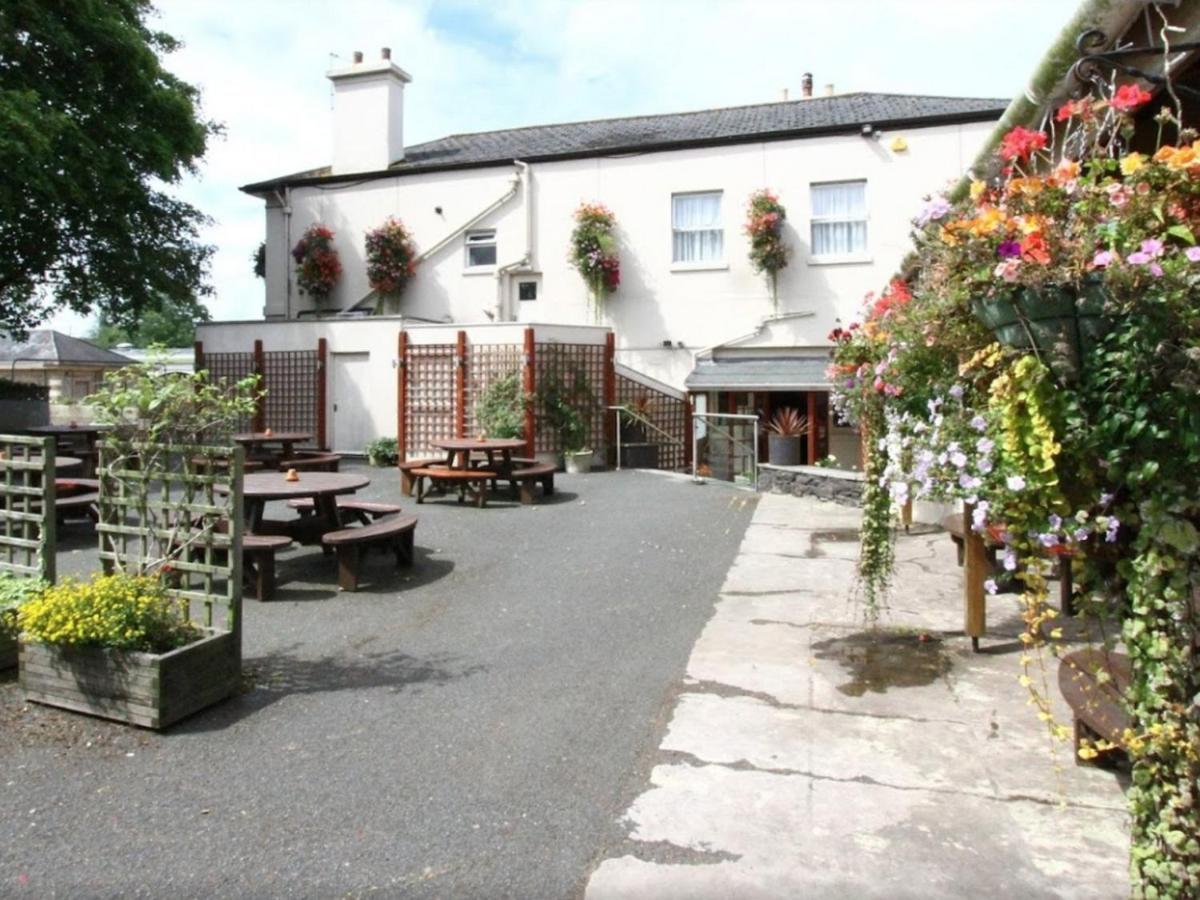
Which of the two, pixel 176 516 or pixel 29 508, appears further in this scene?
pixel 29 508

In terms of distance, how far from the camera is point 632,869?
327 cm

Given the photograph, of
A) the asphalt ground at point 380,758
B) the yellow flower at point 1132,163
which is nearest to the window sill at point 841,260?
the asphalt ground at point 380,758

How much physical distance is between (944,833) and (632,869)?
1.22 m

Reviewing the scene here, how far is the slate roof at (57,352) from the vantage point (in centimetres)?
3528

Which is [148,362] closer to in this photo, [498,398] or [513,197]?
[498,398]

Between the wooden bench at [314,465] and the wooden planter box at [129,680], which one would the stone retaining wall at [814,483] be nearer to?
the wooden bench at [314,465]

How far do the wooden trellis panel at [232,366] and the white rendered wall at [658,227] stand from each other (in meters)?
2.67

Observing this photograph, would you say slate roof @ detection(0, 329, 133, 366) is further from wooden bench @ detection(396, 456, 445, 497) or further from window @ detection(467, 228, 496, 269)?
wooden bench @ detection(396, 456, 445, 497)

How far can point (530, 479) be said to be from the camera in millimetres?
12664

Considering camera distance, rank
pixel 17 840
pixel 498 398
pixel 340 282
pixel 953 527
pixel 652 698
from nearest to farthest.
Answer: pixel 17 840 < pixel 652 698 < pixel 953 527 < pixel 498 398 < pixel 340 282

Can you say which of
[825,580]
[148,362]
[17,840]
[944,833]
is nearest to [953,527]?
[825,580]

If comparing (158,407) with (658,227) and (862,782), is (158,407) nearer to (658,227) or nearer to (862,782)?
(862,782)

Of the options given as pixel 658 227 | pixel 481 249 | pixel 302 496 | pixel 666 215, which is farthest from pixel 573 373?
pixel 302 496

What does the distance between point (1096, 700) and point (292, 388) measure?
17.1 metres
